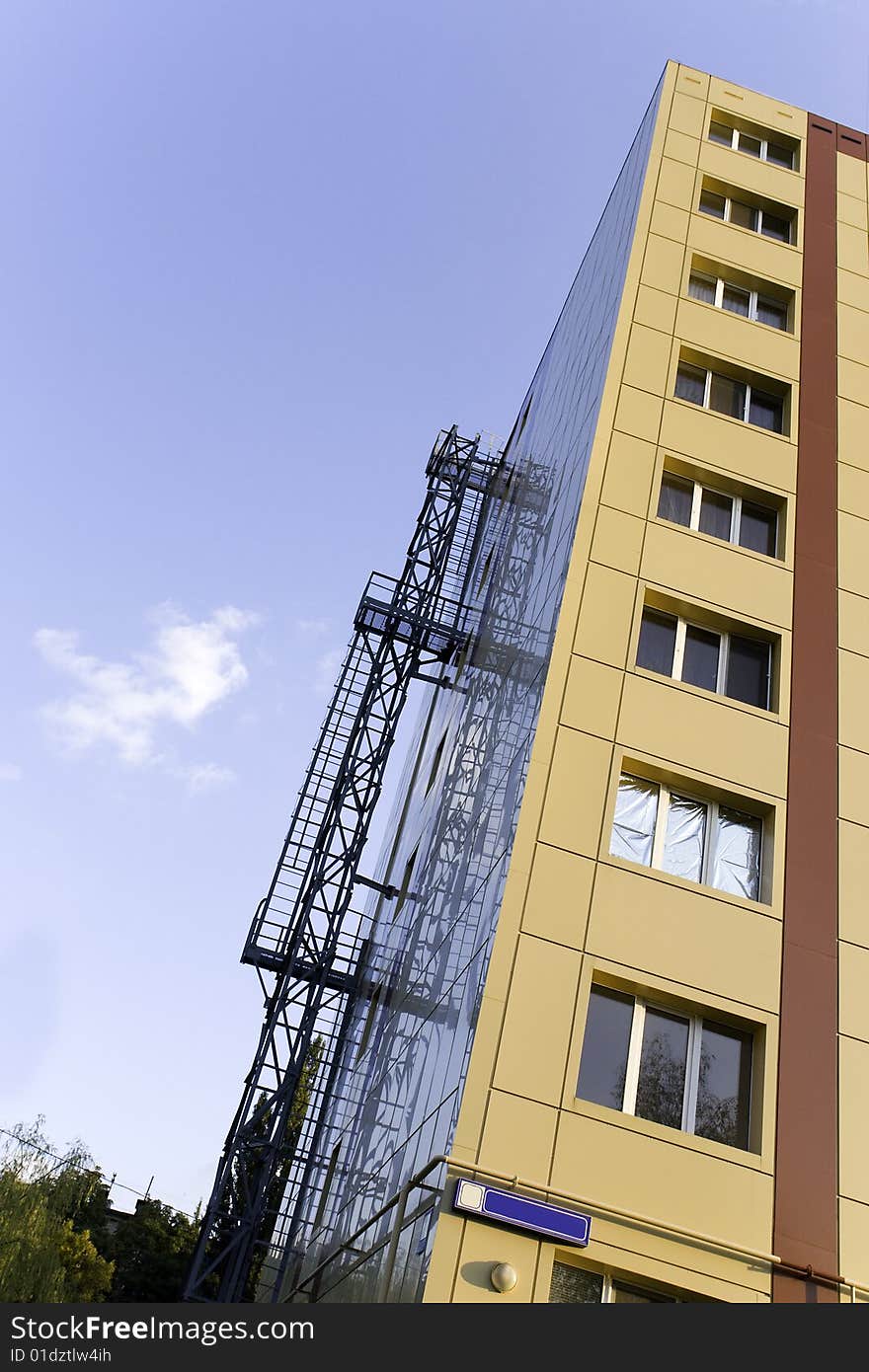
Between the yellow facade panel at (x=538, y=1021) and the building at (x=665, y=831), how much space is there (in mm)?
36

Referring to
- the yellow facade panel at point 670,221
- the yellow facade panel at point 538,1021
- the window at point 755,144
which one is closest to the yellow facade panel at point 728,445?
the yellow facade panel at point 670,221

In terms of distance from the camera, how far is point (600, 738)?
16.0 m

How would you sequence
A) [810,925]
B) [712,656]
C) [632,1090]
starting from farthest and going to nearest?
1. [712,656]
2. [810,925]
3. [632,1090]

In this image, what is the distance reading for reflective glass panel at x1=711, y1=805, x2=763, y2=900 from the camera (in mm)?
15633

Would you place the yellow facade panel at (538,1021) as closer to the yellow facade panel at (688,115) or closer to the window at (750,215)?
the window at (750,215)

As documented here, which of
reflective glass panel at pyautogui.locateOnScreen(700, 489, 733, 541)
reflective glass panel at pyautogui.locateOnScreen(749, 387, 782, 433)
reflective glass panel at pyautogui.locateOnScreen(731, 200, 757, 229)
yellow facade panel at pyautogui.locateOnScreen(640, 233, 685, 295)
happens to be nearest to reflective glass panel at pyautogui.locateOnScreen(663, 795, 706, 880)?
reflective glass panel at pyautogui.locateOnScreen(700, 489, 733, 541)

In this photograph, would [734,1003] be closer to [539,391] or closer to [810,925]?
[810,925]

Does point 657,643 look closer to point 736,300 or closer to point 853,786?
point 853,786

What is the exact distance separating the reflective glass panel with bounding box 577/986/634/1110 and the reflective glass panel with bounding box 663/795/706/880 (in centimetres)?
209

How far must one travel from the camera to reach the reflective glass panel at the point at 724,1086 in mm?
13633

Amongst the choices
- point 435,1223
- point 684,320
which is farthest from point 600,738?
point 684,320

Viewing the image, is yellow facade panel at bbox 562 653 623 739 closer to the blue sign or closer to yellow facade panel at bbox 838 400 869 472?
the blue sign

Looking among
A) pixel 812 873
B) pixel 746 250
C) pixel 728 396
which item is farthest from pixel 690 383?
pixel 812 873

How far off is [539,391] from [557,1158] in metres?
26.7
